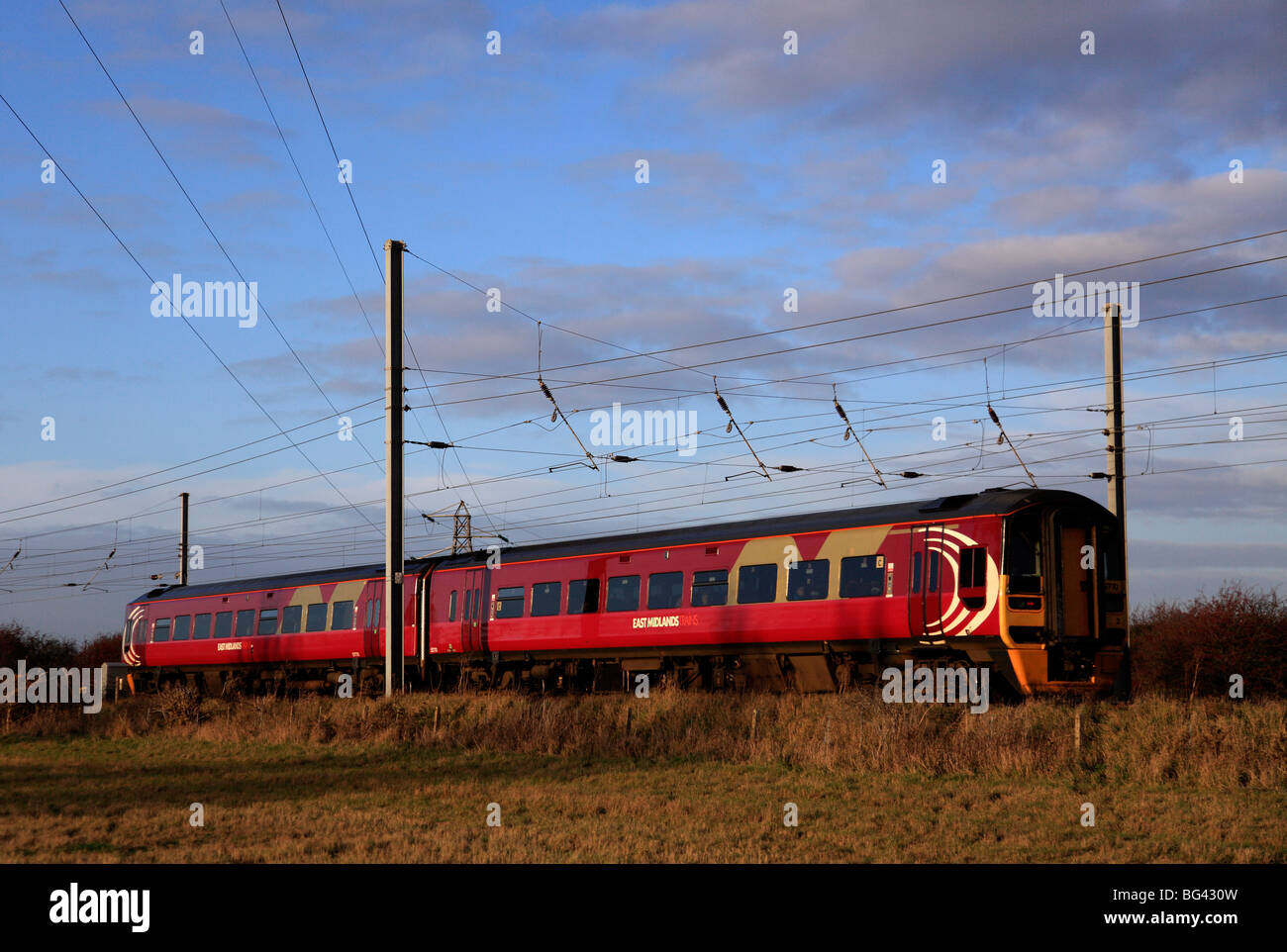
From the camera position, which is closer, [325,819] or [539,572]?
[325,819]

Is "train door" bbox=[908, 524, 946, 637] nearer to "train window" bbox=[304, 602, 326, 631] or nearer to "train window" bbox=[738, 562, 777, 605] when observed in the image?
"train window" bbox=[738, 562, 777, 605]

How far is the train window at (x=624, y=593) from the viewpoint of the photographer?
27625 millimetres

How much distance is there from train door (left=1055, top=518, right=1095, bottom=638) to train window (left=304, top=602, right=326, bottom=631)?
22.6m

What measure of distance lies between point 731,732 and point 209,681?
92.6ft

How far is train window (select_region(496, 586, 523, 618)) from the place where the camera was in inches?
1206

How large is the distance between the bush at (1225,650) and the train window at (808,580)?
1509 centimetres

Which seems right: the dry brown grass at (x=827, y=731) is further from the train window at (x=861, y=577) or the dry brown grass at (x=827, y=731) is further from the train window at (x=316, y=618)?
the train window at (x=316, y=618)

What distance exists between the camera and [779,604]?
963 inches

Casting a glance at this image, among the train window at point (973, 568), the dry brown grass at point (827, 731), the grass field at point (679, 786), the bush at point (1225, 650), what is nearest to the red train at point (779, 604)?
the train window at point (973, 568)

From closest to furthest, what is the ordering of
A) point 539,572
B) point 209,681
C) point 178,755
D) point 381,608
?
point 178,755
point 539,572
point 381,608
point 209,681
